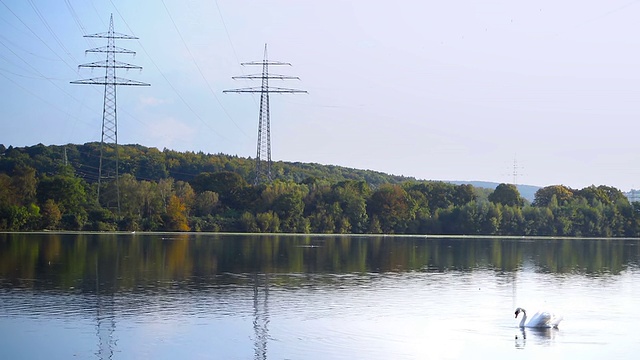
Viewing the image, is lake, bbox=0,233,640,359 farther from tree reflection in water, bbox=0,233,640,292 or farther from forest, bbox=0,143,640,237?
forest, bbox=0,143,640,237

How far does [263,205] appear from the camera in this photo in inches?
4338

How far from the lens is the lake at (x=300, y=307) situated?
82.6 ft

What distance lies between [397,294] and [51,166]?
99668 mm

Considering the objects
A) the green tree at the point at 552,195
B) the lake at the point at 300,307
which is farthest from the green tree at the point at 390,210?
the lake at the point at 300,307

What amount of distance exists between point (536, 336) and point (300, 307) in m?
8.99

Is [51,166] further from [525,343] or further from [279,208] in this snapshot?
[525,343]

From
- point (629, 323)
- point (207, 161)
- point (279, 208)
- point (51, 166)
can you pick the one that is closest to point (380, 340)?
point (629, 323)

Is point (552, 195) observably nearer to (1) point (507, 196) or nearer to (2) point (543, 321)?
(1) point (507, 196)

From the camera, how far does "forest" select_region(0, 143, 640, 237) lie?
100 meters

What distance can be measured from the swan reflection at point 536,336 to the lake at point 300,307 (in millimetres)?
64

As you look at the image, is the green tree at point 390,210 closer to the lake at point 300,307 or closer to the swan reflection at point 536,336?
the lake at point 300,307

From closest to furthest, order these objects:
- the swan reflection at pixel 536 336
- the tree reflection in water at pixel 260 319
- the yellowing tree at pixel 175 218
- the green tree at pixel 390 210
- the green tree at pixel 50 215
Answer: the tree reflection in water at pixel 260 319, the swan reflection at pixel 536 336, the green tree at pixel 50 215, the yellowing tree at pixel 175 218, the green tree at pixel 390 210

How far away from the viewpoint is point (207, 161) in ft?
503

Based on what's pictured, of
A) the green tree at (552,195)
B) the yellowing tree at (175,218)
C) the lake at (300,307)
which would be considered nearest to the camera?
the lake at (300,307)
